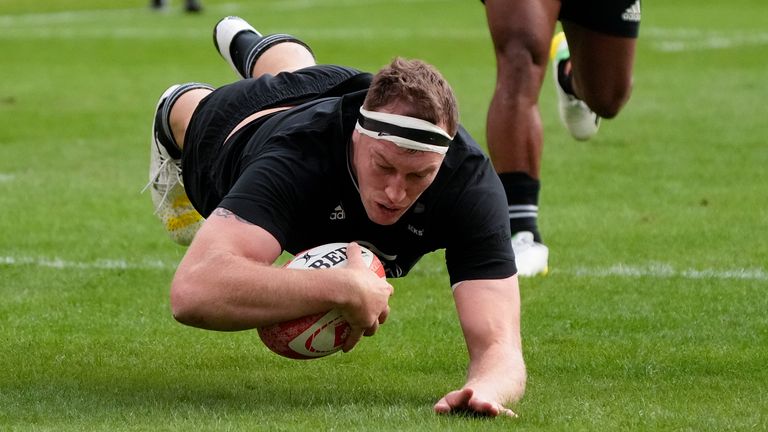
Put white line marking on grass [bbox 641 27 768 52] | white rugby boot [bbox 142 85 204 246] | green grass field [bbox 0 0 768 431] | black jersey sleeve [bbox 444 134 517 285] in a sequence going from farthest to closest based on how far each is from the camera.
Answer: white line marking on grass [bbox 641 27 768 52] → white rugby boot [bbox 142 85 204 246] → black jersey sleeve [bbox 444 134 517 285] → green grass field [bbox 0 0 768 431]

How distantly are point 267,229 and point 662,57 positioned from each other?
1415 centimetres

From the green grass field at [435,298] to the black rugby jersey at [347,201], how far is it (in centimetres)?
52

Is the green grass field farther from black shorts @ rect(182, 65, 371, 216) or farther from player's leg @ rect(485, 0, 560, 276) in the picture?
black shorts @ rect(182, 65, 371, 216)

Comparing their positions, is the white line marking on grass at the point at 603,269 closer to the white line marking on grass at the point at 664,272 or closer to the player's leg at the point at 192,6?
the white line marking on grass at the point at 664,272

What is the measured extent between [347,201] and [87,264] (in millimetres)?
3130

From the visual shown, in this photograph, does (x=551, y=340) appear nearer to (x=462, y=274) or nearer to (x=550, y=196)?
(x=462, y=274)

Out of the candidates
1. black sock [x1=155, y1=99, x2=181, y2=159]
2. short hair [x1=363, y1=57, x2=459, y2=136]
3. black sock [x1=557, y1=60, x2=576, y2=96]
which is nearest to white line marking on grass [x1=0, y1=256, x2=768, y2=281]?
black sock [x1=155, y1=99, x2=181, y2=159]

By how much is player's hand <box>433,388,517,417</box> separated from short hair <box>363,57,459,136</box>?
0.84 m

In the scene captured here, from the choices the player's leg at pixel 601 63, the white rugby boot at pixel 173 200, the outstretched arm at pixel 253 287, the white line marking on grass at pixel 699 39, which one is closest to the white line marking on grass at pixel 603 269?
the white rugby boot at pixel 173 200

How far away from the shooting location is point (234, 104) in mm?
6016

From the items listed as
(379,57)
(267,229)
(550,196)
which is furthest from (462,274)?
(379,57)

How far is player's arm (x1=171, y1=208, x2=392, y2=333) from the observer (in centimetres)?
487

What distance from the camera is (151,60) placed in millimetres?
18641

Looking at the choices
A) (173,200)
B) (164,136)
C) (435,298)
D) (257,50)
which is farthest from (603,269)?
(164,136)
